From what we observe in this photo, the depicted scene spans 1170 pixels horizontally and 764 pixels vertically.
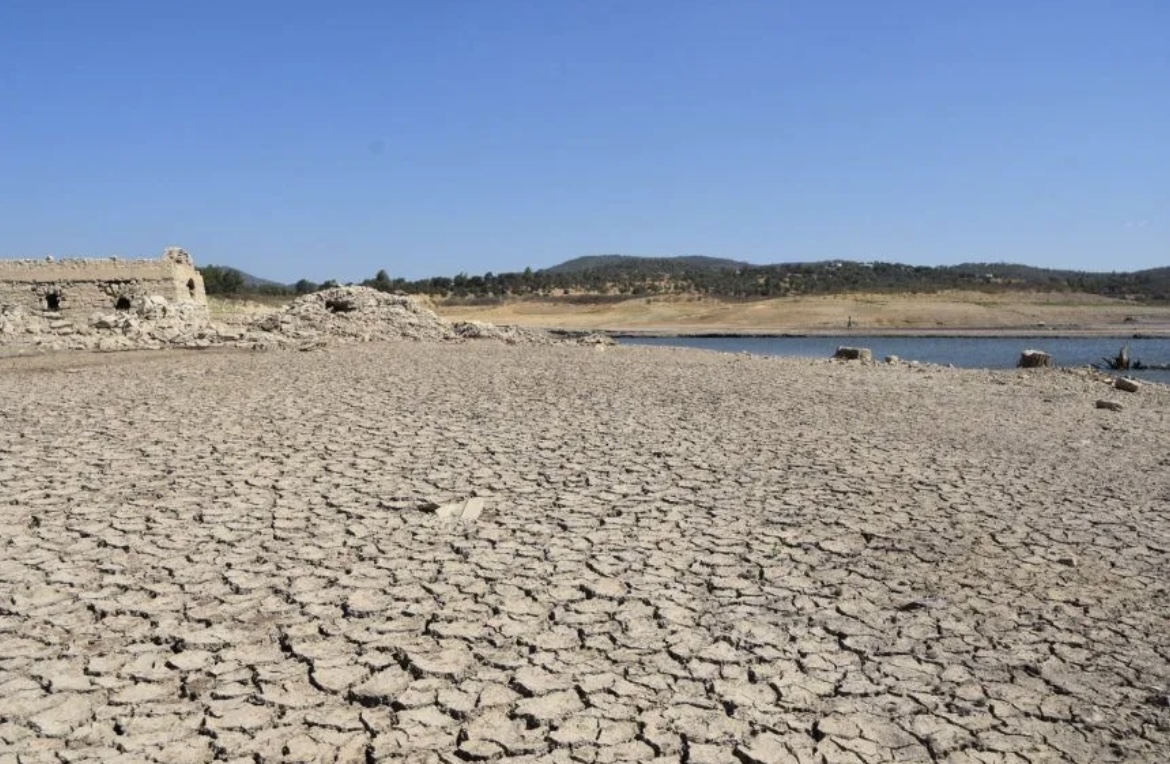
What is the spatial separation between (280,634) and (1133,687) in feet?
12.2

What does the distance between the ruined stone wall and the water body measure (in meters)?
19.8

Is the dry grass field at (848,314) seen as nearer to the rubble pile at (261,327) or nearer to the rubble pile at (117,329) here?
the rubble pile at (261,327)

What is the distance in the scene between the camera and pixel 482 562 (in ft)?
15.4

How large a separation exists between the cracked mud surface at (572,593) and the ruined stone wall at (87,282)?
12.6 m

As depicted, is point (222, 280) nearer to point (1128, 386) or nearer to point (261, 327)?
point (261, 327)

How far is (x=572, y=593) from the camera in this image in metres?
4.31

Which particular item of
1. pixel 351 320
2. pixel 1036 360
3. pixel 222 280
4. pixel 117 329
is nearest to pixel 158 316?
pixel 117 329

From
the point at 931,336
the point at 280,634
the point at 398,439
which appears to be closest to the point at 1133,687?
the point at 280,634

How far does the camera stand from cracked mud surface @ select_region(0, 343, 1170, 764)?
3139mm

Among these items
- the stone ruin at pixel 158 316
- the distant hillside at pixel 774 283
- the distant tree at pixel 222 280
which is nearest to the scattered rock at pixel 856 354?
the stone ruin at pixel 158 316

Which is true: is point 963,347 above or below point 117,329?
below

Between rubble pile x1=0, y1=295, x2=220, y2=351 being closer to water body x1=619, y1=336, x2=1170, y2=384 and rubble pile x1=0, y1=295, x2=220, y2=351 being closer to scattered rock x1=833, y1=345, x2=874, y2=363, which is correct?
scattered rock x1=833, y1=345, x2=874, y2=363

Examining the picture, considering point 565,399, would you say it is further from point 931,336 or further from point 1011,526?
point 931,336

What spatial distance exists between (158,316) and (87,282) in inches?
80.0
